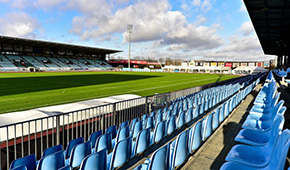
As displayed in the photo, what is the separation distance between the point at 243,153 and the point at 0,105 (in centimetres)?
1237

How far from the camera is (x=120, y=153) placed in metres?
2.88

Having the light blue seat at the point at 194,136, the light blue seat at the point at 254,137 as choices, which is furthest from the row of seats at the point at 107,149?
the light blue seat at the point at 254,137

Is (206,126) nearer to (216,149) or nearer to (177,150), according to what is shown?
(216,149)

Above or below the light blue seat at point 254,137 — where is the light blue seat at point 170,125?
below

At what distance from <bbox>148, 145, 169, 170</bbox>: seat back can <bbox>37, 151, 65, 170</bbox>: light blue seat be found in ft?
4.38

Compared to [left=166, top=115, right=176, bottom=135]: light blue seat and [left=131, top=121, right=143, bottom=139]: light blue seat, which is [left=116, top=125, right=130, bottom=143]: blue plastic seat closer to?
[left=131, top=121, right=143, bottom=139]: light blue seat

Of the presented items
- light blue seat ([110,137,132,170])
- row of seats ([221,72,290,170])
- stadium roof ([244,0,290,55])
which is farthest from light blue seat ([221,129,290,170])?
stadium roof ([244,0,290,55])

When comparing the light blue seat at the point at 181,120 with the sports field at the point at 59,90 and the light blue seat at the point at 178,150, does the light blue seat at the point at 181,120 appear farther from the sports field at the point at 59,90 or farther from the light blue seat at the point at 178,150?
the sports field at the point at 59,90

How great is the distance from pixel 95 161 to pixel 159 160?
779 millimetres

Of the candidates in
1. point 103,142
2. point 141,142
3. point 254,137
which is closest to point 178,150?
point 141,142

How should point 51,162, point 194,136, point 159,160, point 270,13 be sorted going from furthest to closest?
point 270,13, point 194,136, point 51,162, point 159,160

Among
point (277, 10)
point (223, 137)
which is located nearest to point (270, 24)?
point (277, 10)

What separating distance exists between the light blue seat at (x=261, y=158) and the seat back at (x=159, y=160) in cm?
69

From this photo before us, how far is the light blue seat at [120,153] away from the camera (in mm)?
2783
